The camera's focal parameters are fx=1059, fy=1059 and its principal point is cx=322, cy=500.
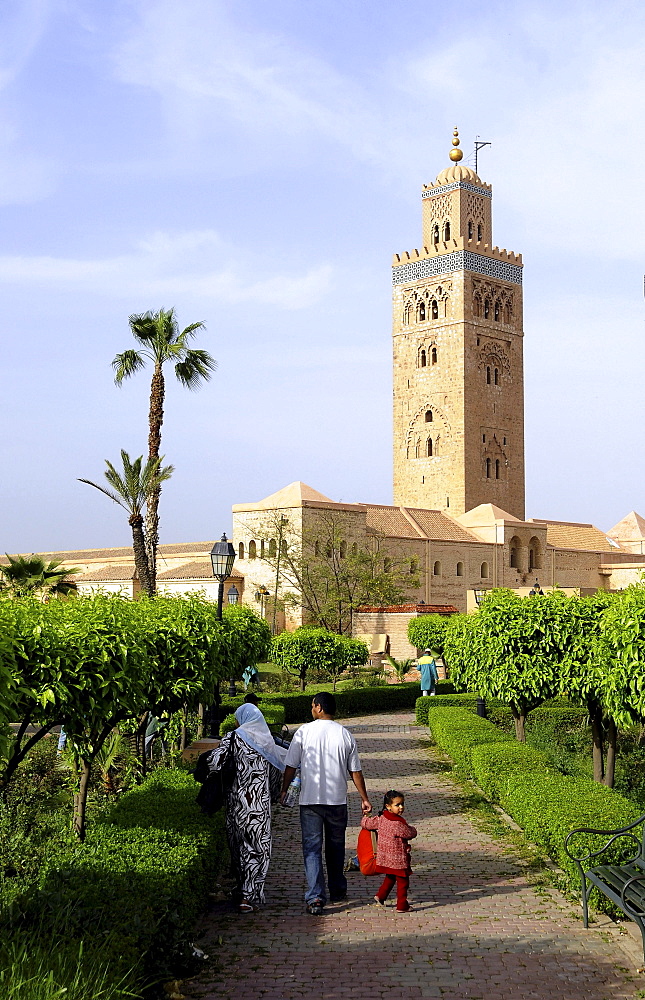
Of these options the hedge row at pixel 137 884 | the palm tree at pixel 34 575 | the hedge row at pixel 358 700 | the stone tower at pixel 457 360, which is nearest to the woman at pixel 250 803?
the hedge row at pixel 137 884

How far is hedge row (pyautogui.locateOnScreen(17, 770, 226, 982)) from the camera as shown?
4.66 metres

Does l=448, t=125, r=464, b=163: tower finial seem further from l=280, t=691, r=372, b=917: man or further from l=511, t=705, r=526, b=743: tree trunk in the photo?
l=280, t=691, r=372, b=917: man

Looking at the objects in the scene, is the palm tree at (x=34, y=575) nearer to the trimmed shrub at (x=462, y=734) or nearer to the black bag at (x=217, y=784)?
the trimmed shrub at (x=462, y=734)

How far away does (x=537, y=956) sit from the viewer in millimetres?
5660

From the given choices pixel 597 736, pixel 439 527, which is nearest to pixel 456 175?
pixel 439 527

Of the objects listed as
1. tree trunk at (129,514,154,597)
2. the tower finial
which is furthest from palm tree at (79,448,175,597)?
the tower finial

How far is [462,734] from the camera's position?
13703 mm

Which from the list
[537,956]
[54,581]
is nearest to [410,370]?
[54,581]

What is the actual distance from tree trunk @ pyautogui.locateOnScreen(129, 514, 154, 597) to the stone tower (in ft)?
116

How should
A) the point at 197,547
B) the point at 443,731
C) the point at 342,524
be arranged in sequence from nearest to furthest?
the point at 443,731
the point at 342,524
the point at 197,547

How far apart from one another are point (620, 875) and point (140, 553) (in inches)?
674

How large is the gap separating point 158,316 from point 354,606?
1714cm

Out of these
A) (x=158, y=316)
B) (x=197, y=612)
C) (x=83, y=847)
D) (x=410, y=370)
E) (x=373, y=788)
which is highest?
(x=410, y=370)

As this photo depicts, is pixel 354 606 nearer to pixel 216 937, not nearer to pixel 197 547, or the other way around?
pixel 197 547
